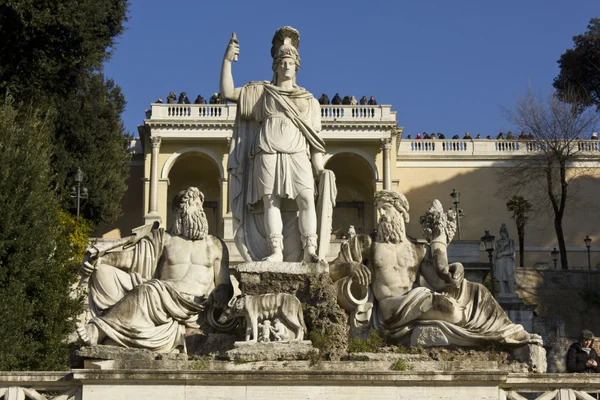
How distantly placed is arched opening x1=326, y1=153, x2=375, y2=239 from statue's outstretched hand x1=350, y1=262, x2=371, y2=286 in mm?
43941

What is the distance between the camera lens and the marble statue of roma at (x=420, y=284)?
10.6 m

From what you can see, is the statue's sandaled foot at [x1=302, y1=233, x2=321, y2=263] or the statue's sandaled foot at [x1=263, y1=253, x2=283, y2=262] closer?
the statue's sandaled foot at [x1=263, y1=253, x2=283, y2=262]

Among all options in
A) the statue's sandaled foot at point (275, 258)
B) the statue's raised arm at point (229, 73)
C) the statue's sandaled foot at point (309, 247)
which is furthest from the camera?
the statue's raised arm at point (229, 73)

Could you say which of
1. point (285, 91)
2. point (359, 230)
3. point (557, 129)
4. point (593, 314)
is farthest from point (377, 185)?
point (285, 91)

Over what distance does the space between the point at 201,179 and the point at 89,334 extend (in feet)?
158

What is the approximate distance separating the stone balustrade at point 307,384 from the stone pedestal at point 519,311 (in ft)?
54.9

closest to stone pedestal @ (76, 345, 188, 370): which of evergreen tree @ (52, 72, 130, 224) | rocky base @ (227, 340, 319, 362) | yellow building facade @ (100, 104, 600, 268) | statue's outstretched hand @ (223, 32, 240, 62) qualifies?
rocky base @ (227, 340, 319, 362)

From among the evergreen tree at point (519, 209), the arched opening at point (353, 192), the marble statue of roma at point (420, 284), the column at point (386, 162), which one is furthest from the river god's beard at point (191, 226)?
the arched opening at point (353, 192)

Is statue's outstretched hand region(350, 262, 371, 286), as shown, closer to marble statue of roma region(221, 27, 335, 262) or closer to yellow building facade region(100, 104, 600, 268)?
marble statue of roma region(221, 27, 335, 262)

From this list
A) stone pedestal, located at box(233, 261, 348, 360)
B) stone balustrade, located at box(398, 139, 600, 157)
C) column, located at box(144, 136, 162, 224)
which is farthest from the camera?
stone balustrade, located at box(398, 139, 600, 157)

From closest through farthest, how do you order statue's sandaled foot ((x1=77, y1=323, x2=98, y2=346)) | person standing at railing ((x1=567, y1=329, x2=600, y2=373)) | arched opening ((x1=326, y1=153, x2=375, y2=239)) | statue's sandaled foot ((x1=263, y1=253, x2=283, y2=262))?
statue's sandaled foot ((x1=77, y1=323, x2=98, y2=346)) → statue's sandaled foot ((x1=263, y1=253, x2=283, y2=262)) → person standing at railing ((x1=567, y1=329, x2=600, y2=373)) → arched opening ((x1=326, y1=153, x2=375, y2=239))

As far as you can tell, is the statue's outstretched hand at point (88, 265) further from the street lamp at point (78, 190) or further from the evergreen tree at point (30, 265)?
the street lamp at point (78, 190)

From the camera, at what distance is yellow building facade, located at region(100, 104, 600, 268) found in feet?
179

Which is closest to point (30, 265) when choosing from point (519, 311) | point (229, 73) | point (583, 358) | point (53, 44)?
point (53, 44)
